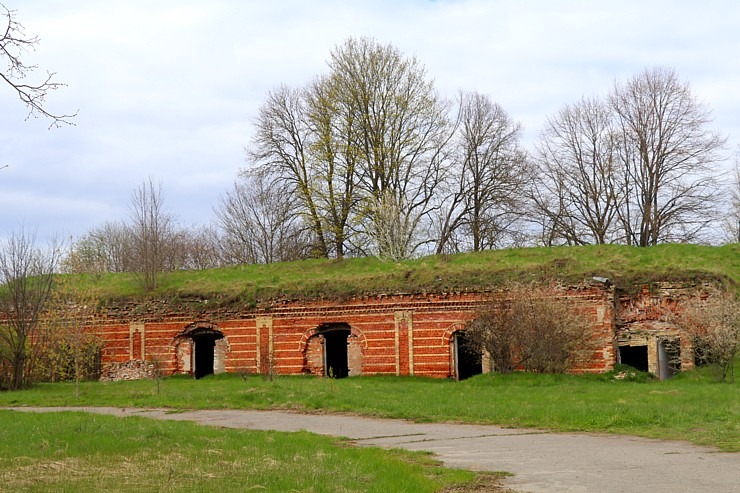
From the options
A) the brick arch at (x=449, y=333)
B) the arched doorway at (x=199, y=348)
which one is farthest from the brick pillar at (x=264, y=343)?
the brick arch at (x=449, y=333)

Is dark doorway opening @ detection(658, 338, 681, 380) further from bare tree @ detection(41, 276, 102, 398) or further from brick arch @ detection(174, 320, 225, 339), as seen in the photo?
bare tree @ detection(41, 276, 102, 398)

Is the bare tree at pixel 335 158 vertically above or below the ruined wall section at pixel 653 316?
above

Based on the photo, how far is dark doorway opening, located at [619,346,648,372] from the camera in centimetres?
3032

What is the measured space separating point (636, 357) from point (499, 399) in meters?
12.5

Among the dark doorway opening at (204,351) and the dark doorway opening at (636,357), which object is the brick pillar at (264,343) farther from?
the dark doorway opening at (636,357)

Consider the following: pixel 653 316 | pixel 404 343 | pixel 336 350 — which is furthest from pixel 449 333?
pixel 653 316

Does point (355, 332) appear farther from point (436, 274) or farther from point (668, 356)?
point (668, 356)

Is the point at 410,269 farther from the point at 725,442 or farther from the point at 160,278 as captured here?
the point at 725,442

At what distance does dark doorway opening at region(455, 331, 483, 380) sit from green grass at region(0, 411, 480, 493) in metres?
14.8

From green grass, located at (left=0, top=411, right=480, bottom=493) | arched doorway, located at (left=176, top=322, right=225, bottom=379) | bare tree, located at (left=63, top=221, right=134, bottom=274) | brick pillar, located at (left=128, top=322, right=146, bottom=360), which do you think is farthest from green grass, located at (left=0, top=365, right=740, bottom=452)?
bare tree, located at (left=63, top=221, right=134, bottom=274)

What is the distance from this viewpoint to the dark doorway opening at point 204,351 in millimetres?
33219

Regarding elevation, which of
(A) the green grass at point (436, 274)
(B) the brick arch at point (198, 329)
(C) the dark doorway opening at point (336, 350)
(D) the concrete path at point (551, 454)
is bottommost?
(D) the concrete path at point (551, 454)

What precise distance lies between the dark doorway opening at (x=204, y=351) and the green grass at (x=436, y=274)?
5.23ft

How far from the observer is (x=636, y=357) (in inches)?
1214
